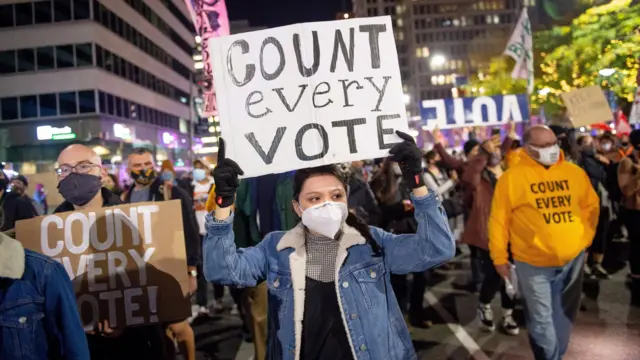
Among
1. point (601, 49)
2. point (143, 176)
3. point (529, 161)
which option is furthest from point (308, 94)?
point (601, 49)

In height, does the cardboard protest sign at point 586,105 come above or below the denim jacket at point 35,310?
above

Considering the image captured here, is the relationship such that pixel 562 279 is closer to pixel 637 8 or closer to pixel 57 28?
pixel 637 8

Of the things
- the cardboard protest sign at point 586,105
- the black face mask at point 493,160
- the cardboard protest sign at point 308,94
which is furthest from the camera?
the cardboard protest sign at point 586,105

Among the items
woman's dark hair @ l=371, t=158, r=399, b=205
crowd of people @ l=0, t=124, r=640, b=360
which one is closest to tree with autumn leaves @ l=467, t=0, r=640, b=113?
woman's dark hair @ l=371, t=158, r=399, b=205

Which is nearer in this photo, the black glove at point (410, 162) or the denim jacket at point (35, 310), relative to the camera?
the denim jacket at point (35, 310)

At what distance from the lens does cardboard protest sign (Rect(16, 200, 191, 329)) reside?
356 cm

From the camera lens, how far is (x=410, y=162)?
259 cm

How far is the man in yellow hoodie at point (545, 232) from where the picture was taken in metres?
4.36

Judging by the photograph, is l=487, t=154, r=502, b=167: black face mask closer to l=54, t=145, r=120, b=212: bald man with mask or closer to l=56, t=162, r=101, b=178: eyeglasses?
l=54, t=145, r=120, b=212: bald man with mask

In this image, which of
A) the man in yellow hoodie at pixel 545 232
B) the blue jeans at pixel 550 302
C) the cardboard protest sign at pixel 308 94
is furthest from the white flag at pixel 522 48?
the cardboard protest sign at pixel 308 94

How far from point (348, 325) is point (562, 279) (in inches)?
104

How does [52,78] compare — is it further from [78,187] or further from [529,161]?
[529,161]

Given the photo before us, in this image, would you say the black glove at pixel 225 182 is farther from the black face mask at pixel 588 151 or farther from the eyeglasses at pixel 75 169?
the black face mask at pixel 588 151

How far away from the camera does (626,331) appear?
591cm
